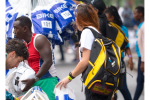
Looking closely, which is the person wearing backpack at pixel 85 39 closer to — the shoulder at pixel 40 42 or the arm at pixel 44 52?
the arm at pixel 44 52

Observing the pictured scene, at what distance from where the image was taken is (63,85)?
2.79 m

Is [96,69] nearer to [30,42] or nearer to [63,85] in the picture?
[63,85]

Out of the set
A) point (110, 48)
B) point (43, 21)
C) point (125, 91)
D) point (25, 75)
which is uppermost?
point (43, 21)

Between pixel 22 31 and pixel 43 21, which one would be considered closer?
pixel 22 31

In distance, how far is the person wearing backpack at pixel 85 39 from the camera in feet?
8.98

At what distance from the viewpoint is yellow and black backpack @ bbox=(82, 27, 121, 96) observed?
2.59m

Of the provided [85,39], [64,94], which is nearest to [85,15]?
[85,39]

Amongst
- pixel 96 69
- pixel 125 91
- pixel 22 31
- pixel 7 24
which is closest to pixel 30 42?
pixel 22 31

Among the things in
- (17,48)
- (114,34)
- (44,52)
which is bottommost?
(114,34)

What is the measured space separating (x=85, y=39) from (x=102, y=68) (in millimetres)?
385

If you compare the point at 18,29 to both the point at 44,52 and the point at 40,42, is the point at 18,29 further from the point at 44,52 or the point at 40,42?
the point at 44,52

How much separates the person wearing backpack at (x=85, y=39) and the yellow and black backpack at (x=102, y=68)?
74mm

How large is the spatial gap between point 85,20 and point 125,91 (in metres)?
2.12

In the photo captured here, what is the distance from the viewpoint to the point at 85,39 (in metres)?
2.74
